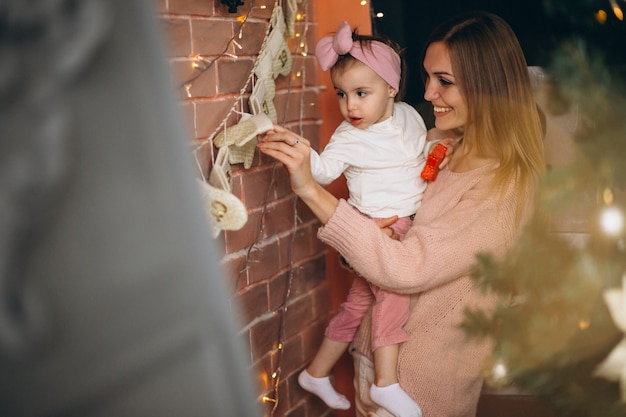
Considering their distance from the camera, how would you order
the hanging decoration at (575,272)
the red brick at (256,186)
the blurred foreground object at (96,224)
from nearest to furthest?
1. the blurred foreground object at (96,224)
2. the hanging decoration at (575,272)
3. the red brick at (256,186)

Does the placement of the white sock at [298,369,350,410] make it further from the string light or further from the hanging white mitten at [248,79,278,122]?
the string light

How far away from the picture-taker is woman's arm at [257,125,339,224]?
1.51m

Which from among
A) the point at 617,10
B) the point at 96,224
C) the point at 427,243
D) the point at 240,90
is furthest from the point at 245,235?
the point at 96,224

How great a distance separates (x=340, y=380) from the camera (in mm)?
2215

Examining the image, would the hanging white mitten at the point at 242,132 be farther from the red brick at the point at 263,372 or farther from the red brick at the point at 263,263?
the red brick at the point at 263,372

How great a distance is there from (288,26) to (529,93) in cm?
71

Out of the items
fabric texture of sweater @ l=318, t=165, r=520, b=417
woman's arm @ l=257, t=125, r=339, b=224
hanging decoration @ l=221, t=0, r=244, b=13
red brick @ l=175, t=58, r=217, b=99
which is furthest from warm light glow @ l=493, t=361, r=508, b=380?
hanging decoration @ l=221, t=0, r=244, b=13

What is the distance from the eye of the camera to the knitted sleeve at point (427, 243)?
1.58 m

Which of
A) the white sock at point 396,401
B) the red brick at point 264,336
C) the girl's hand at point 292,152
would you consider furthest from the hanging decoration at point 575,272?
the red brick at point 264,336

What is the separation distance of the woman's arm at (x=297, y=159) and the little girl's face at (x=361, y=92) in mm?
239

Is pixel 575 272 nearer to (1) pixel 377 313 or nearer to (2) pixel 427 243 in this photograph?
(2) pixel 427 243

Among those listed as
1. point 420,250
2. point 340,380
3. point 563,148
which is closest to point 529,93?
point 563,148

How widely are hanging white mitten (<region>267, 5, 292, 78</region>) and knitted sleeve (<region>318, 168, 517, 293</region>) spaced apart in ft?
1.40

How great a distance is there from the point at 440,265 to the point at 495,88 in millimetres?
527
